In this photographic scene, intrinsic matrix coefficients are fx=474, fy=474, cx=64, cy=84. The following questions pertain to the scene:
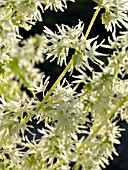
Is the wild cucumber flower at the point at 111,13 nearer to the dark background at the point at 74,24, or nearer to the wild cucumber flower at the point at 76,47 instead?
the wild cucumber flower at the point at 76,47

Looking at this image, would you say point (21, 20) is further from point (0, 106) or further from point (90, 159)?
point (90, 159)

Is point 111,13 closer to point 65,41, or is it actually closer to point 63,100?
point 65,41

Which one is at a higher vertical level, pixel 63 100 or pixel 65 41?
pixel 65 41

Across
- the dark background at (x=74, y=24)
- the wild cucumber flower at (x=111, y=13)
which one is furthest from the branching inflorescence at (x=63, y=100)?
the dark background at (x=74, y=24)

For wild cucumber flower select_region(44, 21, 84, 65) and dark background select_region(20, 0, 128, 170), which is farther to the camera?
dark background select_region(20, 0, 128, 170)

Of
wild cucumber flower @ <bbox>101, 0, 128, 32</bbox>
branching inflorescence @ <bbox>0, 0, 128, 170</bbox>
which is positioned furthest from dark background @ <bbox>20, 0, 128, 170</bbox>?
wild cucumber flower @ <bbox>101, 0, 128, 32</bbox>

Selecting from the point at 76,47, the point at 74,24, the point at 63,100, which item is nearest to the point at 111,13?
the point at 76,47

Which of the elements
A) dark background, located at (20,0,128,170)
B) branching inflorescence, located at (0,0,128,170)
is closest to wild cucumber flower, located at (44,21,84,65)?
branching inflorescence, located at (0,0,128,170)

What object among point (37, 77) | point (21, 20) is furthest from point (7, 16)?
point (37, 77)

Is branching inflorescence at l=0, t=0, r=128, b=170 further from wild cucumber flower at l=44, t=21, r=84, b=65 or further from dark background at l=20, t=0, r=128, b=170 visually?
dark background at l=20, t=0, r=128, b=170

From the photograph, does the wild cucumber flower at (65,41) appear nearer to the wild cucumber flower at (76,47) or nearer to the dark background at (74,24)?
the wild cucumber flower at (76,47)

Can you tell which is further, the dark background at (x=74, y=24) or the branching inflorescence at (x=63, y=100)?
the dark background at (x=74, y=24)
